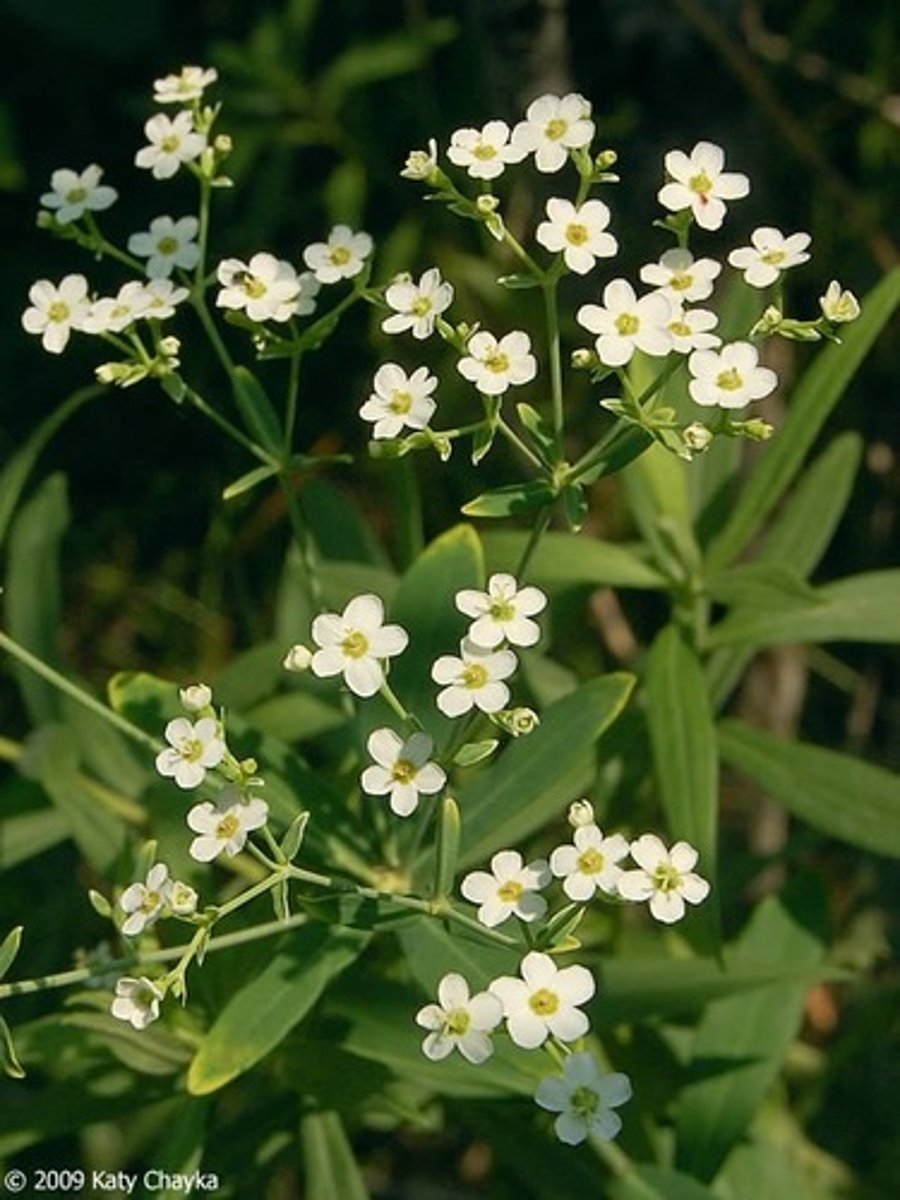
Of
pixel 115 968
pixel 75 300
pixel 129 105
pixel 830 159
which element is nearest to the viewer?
pixel 115 968

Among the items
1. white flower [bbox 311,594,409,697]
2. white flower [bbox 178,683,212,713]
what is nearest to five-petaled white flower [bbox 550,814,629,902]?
white flower [bbox 311,594,409,697]

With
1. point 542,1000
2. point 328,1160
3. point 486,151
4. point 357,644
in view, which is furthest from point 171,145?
point 328,1160

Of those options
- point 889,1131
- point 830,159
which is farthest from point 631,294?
point 830,159

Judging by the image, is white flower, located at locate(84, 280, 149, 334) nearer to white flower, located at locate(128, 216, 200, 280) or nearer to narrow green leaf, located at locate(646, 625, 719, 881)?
white flower, located at locate(128, 216, 200, 280)

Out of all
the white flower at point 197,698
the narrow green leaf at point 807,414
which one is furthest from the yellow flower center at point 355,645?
the narrow green leaf at point 807,414

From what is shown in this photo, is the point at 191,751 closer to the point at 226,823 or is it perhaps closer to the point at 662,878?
the point at 226,823

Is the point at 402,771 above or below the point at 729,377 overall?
below

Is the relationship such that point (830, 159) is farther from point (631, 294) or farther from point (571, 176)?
point (631, 294)
